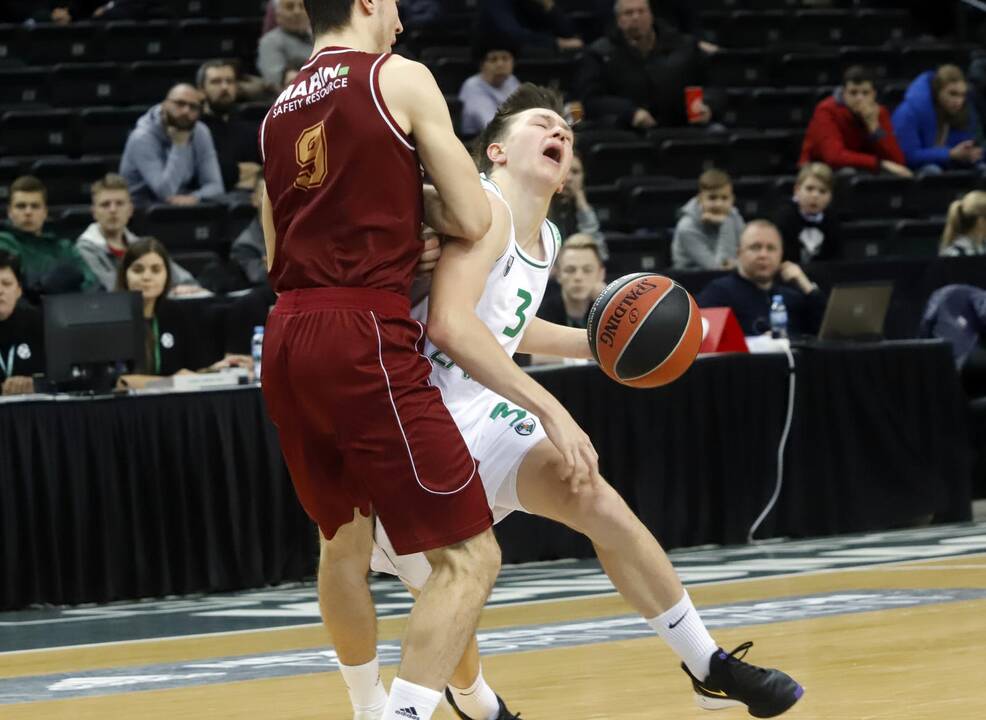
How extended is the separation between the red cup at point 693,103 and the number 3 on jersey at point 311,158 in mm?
9615

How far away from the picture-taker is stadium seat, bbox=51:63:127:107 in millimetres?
12016

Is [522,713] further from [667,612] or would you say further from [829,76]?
[829,76]

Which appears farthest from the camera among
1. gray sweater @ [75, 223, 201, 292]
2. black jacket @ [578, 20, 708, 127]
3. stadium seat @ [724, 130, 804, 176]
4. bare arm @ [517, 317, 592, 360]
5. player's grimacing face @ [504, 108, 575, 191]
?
stadium seat @ [724, 130, 804, 176]

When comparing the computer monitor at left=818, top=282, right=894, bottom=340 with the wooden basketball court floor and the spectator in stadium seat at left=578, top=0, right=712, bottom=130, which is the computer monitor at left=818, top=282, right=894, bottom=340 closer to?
the wooden basketball court floor

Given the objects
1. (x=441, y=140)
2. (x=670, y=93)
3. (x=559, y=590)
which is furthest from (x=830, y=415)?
(x=441, y=140)

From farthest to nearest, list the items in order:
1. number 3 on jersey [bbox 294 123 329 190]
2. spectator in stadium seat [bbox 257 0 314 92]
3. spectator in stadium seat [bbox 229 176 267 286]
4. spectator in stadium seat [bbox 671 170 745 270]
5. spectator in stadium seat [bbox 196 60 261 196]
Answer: spectator in stadium seat [bbox 257 0 314 92], spectator in stadium seat [bbox 196 60 261 196], spectator in stadium seat [bbox 671 170 745 270], spectator in stadium seat [bbox 229 176 267 286], number 3 on jersey [bbox 294 123 329 190]

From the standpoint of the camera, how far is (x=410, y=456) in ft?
10.6

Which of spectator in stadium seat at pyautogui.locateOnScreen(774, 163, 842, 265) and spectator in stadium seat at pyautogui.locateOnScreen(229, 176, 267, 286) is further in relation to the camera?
spectator in stadium seat at pyautogui.locateOnScreen(774, 163, 842, 265)

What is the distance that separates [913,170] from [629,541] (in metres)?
9.58

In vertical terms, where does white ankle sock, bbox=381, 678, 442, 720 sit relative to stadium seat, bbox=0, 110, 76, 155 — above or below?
below

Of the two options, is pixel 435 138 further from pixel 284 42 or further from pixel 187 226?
pixel 284 42

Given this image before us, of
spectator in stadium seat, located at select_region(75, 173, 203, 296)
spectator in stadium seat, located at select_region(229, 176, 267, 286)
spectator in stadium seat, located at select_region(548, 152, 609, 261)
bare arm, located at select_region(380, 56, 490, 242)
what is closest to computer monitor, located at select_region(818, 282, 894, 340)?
spectator in stadium seat, located at select_region(548, 152, 609, 261)

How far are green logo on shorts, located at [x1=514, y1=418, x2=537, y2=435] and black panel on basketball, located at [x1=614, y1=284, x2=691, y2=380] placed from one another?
27cm

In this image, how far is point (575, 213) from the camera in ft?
32.8
